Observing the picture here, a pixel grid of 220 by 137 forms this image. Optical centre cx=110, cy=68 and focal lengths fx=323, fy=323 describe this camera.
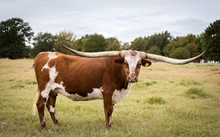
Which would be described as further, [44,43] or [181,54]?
[181,54]

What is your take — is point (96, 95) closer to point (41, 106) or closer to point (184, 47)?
point (41, 106)

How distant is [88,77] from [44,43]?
53140 millimetres

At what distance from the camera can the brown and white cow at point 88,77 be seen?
8047 mm

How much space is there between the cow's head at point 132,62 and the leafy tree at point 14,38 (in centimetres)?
5657

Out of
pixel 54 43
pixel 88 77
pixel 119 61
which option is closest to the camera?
pixel 119 61

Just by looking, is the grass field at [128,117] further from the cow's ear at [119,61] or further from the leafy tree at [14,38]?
the leafy tree at [14,38]

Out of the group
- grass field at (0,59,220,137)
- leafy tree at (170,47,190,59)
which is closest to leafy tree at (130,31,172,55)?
leafy tree at (170,47,190,59)

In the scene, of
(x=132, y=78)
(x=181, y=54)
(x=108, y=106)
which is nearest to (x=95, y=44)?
(x=181, y=54)

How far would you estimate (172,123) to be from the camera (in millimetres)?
8672

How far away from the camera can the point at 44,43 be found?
59.8 metres

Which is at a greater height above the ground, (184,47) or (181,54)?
(184,47)

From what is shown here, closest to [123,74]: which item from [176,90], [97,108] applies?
[97,108]

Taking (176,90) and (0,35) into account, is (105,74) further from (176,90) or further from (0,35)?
(0,35)

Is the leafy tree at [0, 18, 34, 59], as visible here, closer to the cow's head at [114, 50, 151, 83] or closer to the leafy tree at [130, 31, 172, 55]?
the leafy tree at [130, 31, 172, 55]
